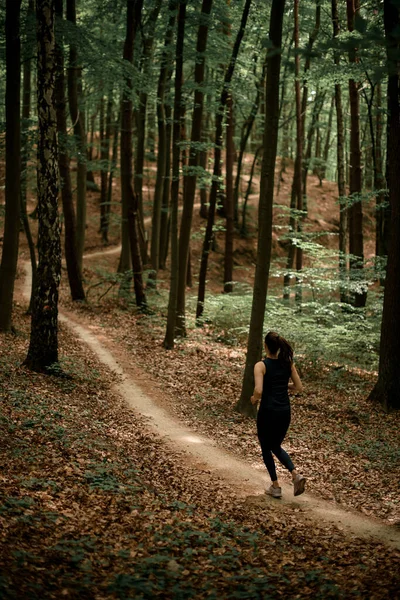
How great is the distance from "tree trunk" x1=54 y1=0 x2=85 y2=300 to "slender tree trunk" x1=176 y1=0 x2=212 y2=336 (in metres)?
3.91

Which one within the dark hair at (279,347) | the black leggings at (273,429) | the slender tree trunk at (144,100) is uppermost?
the slender tree trunk at (144,100)

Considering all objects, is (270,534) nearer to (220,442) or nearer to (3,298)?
(220,442)

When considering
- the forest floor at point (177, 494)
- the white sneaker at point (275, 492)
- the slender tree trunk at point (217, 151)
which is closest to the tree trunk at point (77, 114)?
the slender tree trunk at point (217, 151)

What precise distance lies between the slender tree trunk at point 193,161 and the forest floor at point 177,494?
4777mm

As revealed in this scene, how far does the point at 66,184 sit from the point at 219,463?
13598 millimetres

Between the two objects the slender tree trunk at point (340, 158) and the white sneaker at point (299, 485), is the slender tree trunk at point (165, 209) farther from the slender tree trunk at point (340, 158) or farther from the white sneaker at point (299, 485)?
the white sneaker at point (299, 485)

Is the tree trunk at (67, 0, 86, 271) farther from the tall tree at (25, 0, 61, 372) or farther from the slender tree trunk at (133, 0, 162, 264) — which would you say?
the tall tree at (25, 0, 61, 372)

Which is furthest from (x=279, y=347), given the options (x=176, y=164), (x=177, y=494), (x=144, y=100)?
(x=144, y=100)

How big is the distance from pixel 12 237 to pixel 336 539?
1070 cm

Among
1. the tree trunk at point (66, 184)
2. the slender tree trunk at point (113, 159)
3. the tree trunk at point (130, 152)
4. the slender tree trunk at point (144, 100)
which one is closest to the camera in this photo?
the tree trunk at point (66, 184)

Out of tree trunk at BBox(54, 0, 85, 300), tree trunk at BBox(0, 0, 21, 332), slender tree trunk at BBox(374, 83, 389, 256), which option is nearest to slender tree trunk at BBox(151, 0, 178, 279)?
tree trunk at BBox(54, 0, 85, 300)

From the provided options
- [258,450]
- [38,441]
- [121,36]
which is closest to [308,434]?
[258,450]

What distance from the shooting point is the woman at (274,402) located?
22.8 ft

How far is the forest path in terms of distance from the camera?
6.42 m
